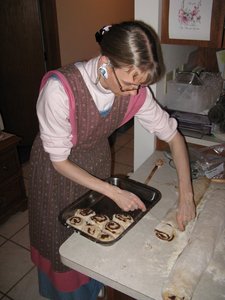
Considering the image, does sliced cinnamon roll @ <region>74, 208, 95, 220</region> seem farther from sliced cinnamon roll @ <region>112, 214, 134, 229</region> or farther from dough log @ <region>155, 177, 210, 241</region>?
dough log @ <region>155, 177, 210, 241</region>

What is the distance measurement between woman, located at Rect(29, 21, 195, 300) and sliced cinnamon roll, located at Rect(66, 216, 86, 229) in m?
0.11

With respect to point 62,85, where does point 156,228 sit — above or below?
below

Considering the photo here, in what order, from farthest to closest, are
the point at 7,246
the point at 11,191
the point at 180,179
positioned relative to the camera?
the point at 11,191
the point at 7,246
the point at 180,179

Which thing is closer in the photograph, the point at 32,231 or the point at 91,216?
the point at 91,216

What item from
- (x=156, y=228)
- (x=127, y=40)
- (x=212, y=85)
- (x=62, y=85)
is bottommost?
(x=156, y=228)

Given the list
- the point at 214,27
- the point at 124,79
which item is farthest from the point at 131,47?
the point at 214,27

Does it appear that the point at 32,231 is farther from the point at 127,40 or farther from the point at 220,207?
the point at 127,40

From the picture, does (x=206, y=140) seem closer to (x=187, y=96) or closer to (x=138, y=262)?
(x=187, y=96)

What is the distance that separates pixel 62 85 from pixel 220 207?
0.64 meters

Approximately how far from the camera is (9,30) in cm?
242

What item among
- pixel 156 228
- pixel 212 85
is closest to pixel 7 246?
pixel 156 228

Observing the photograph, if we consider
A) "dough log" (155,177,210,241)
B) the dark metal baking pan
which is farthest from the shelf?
the dark metal baking pan

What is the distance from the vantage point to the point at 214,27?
1024 millimetres

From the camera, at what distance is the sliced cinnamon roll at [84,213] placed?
0.90 m
